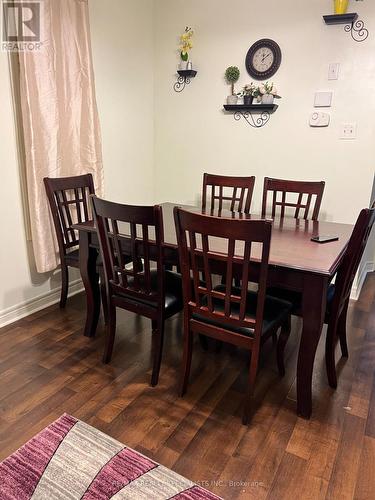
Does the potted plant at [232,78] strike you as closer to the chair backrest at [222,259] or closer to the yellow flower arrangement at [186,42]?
the yellow flower arrangement at [186,42]

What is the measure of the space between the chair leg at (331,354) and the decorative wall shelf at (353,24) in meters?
2.20

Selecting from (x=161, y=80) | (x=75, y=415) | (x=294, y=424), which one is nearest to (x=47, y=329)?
(x=75, y=415)

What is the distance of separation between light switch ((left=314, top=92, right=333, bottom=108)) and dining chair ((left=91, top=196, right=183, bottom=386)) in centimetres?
183

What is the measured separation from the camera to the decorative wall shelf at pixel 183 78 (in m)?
3.37

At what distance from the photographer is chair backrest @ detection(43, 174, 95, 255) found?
2558 millimetres

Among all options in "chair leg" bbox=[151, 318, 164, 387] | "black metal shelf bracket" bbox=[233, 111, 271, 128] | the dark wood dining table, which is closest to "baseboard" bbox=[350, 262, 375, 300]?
the dark wood dining table

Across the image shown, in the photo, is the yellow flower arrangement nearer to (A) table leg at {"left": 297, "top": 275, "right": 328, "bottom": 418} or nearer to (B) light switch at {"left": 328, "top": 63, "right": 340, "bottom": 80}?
(B) light switch at {"left": 328, "top": 63, "right": 340, "bottom": 80}

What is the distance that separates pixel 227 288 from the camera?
158cm

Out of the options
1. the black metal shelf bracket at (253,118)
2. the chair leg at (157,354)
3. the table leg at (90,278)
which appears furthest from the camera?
the black metal shelf bracket at (253,118)

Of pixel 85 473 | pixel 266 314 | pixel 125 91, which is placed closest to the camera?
pixel 85 473

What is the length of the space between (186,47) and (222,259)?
8.65 feet

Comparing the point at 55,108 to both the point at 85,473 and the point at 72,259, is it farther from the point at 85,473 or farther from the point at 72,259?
the point at 85,473

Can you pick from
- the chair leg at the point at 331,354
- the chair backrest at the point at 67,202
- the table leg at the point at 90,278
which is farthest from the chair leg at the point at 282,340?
the chair backrest at the point at 67,202

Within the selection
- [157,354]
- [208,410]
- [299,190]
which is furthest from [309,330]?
[299,190]
